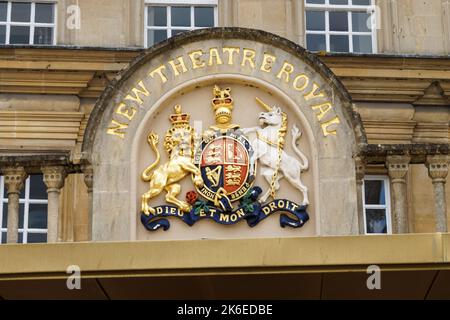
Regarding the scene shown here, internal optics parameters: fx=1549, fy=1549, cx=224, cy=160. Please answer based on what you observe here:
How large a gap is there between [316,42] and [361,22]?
775 mm

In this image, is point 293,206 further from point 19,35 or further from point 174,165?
point 19,35

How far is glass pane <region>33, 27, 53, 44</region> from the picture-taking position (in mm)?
22859

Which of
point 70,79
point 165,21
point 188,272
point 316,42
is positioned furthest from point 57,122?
point 188,272

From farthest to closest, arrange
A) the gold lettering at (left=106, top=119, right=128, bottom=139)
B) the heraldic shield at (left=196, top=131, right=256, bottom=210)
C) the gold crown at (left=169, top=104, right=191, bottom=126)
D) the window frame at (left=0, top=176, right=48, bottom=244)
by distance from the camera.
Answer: the window frame at (left=0, top=176, right=48, bottom=244) → the gold crown at (left=169, top=104, right=191, bottom=126) → the gold lettering at (left=106, top=119, right=128, bottom=139) → the heraldic shield at (left=196, top=131, right=256, bottom=210)

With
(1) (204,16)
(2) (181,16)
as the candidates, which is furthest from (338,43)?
(2) (181,16)

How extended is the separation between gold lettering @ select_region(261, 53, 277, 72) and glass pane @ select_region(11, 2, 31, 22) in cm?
526

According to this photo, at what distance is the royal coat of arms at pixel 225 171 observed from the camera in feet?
61.0

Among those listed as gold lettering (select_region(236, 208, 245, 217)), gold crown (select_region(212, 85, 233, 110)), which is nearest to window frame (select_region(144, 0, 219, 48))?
gold crown (select_region(212, 85, 233, 110))

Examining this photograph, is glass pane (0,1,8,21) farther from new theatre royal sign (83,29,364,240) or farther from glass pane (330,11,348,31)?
glass pane (330,11,348,31)

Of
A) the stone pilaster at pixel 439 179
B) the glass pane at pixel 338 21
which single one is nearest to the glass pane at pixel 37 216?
the glass pane at pixel 338 21

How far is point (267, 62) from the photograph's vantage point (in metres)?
19.1

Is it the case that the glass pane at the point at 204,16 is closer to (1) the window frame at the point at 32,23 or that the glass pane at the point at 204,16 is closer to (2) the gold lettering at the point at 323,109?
(1) the window frame at the point at 32,23

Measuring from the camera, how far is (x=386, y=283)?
58.5 feet

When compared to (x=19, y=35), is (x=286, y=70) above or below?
below
